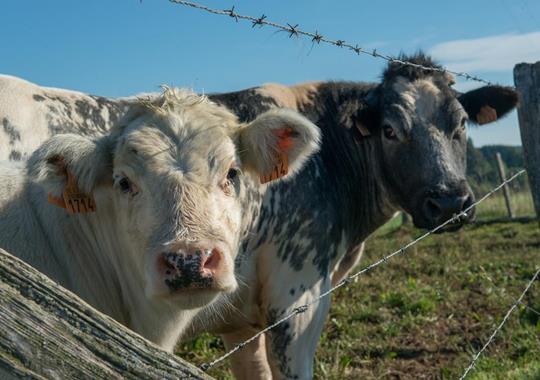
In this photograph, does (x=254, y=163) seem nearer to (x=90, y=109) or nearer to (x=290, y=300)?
(x=290, y=300)

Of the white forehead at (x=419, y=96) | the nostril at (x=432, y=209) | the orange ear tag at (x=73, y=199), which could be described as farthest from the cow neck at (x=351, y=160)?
the orange ear tag at (x=73, y=199)

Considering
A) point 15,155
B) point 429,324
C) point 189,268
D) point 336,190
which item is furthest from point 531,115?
point 429,324

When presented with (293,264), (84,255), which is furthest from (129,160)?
(293,264)

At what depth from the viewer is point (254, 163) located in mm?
4043

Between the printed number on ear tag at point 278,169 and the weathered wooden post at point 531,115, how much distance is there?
Result: 154cm

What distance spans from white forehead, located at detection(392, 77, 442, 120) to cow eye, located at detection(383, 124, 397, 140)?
0.20 metres

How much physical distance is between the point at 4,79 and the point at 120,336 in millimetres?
4195

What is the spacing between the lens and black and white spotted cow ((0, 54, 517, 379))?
16.4 feet

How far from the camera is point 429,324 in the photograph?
25.8 ft

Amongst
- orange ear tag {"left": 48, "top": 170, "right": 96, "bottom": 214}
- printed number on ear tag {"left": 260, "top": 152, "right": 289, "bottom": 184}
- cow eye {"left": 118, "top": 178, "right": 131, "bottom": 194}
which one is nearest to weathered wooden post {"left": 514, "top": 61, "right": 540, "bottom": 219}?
printed number on ear tag {"left": 260, "top": 152, "right": 289, "bottom": 184}

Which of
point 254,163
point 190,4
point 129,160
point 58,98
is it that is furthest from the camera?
point 58,98

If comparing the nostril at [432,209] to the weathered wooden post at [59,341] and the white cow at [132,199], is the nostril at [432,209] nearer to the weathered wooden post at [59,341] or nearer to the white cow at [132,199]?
the white cow at [132,199]

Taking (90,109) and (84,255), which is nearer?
(84,255)

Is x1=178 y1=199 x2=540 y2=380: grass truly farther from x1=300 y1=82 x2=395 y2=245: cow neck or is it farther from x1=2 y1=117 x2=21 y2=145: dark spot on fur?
x1=2 y1=117 x2=21 y2=145: dark spot on fur
